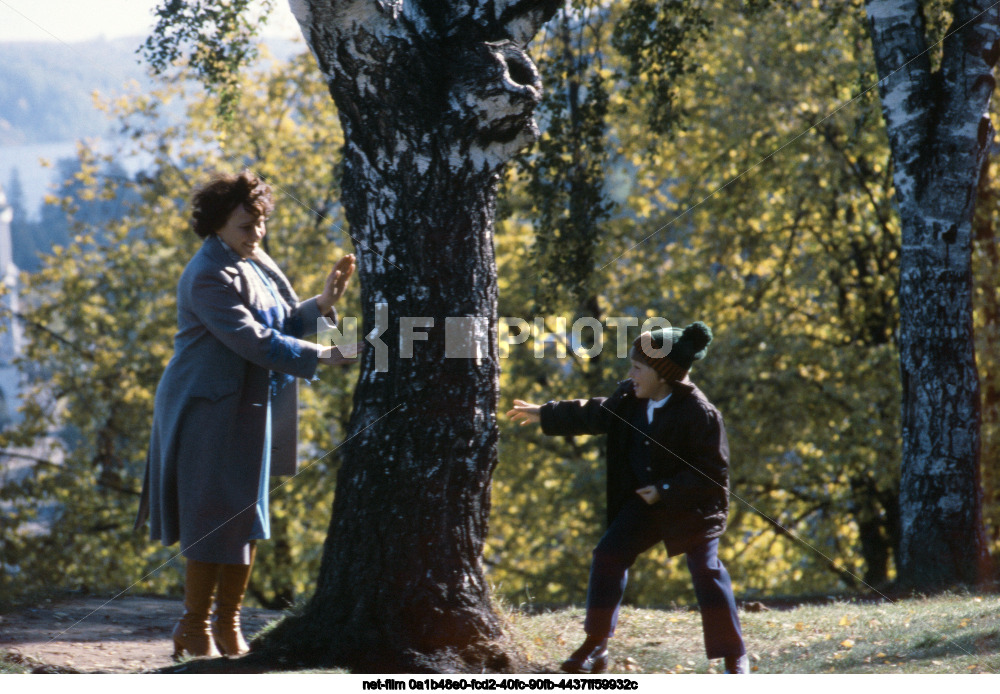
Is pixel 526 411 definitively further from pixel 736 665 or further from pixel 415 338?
pixel 736 665

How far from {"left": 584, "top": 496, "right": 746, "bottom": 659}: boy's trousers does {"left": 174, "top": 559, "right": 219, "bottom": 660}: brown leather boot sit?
1602mm

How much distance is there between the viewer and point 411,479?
12.9 ft

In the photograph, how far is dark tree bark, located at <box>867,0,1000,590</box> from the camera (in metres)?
6.59

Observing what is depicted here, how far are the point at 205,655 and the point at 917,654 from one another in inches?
122

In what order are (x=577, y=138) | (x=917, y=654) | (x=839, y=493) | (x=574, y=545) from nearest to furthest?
(x=917, y=654)
(x=577, y=138)
(x=839, y=493)
(x=574, y=545)

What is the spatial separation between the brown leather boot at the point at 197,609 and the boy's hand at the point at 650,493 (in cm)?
183

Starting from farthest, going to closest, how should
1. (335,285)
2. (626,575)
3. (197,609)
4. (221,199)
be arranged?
(335,285) → (221,199) → (197,609) → (626,575)

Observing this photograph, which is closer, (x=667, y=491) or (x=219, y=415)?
(x=667, y=491)

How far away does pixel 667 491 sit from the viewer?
378 centimetres

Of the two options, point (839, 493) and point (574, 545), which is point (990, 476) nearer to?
point (839, 493)

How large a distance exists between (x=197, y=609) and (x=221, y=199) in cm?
176

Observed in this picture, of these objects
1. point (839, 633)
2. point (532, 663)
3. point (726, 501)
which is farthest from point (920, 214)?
point (532, 663)

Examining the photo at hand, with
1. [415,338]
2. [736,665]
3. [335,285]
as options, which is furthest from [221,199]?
[736,665]

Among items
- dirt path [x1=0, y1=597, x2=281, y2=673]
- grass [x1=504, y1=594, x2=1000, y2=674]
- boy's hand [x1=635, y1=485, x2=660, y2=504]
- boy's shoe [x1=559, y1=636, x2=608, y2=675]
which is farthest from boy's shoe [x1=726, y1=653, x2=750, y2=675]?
dirt path [x1=0, y1=597, x2=281, y2=673]
